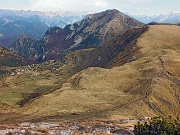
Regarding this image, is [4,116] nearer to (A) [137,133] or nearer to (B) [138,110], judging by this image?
(B) [138,110]

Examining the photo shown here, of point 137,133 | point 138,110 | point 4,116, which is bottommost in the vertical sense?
point 4,116

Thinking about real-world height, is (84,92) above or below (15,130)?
below

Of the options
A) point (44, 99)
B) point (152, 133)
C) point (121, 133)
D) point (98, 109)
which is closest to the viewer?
point (152, 133)

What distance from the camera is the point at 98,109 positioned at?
156375 mm

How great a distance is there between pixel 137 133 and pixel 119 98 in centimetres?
8813

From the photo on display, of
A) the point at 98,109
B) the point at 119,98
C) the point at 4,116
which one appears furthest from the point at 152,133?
the point at 4,116

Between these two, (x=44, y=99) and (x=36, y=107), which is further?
(x=44, y=99)

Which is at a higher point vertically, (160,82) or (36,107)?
(160,82)

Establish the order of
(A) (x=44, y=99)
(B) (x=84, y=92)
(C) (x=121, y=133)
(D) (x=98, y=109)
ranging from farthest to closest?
(B) (x=84, y=92)
(A) (x=44, y=99)
(D) (x=98, y=109)
(C) (x=121, y=133)

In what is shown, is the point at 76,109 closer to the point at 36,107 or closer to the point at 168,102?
the point at 36,107

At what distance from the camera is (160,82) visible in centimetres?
19538

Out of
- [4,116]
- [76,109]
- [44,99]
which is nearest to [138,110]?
[76,109]

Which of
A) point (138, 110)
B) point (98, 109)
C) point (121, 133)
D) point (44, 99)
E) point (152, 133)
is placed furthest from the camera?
point (44, 99)

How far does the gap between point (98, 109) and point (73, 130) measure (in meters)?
60.2
